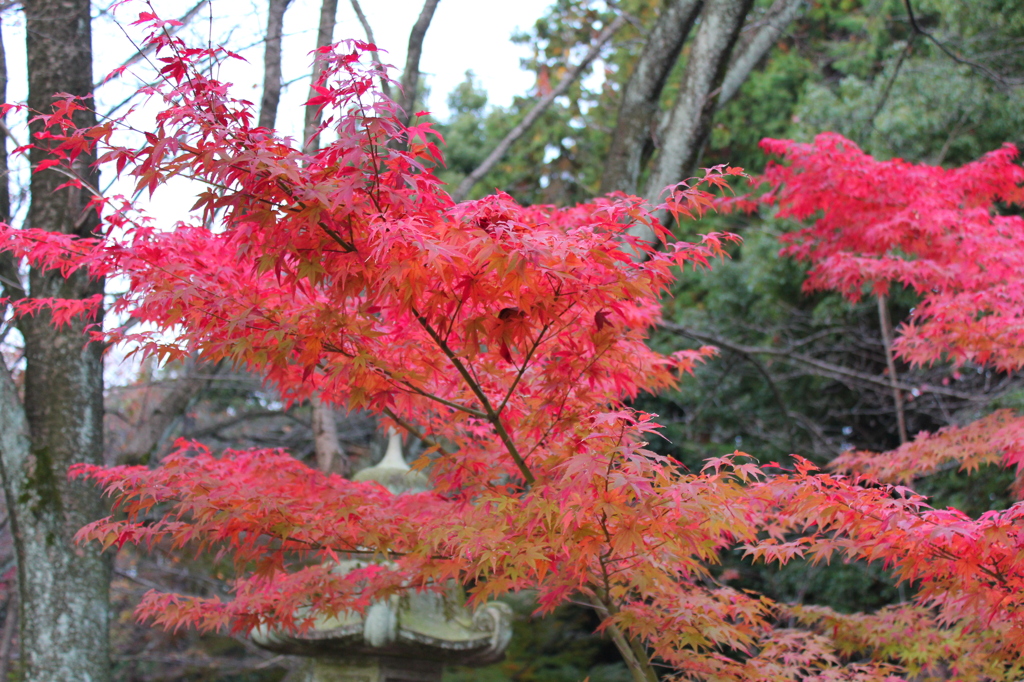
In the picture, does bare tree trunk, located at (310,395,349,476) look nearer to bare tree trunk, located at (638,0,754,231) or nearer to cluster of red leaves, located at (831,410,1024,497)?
bare tree trunk, located at (638,0,754,231)

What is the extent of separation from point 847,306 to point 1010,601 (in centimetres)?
608

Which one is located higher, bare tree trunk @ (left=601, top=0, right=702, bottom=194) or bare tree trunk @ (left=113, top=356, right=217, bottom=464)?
bare tree trunk @ (left=601, top=0, right=702, bottom=194)

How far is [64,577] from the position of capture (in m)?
3.81

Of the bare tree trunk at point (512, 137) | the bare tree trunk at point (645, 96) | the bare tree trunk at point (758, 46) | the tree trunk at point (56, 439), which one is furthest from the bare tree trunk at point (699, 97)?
the tree trunk at point (56, 439)

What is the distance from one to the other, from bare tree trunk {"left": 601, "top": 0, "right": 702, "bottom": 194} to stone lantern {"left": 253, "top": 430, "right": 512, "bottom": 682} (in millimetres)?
2329

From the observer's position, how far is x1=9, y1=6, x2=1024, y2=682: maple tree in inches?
78.5

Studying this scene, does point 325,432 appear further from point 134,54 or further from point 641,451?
point 641,451

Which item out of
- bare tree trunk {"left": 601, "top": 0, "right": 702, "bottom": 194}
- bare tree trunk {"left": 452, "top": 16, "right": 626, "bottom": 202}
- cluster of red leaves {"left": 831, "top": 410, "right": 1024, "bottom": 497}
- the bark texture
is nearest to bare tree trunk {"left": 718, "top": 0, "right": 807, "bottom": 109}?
the bark texture

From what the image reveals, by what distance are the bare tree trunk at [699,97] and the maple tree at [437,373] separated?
6.35 feet

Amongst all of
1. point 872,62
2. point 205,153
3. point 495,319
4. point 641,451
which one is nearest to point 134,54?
point 205,153

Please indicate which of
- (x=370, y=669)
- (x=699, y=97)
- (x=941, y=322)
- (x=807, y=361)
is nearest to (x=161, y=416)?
(x=370, y=669)

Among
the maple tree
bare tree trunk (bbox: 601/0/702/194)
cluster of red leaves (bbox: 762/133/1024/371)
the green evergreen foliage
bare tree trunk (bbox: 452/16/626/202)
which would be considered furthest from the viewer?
the green evergreen foliage

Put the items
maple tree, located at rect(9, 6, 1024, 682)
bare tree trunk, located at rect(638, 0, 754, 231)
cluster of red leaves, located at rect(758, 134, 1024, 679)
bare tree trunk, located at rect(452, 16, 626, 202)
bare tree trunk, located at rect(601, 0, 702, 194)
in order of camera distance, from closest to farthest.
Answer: maple tree, located at rect(9, 6, 1024, 682), cluster of red leaves, located at rect(758, 134, 1024, 679), bare tree trunk, located at rect(638, 0, 754, 231), bare tree trunk, located at rect(601, 0, 702, 194), bare tree trunk, located at rect(452, 16, 626, 202)

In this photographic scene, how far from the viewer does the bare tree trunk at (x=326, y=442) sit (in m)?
5.57
